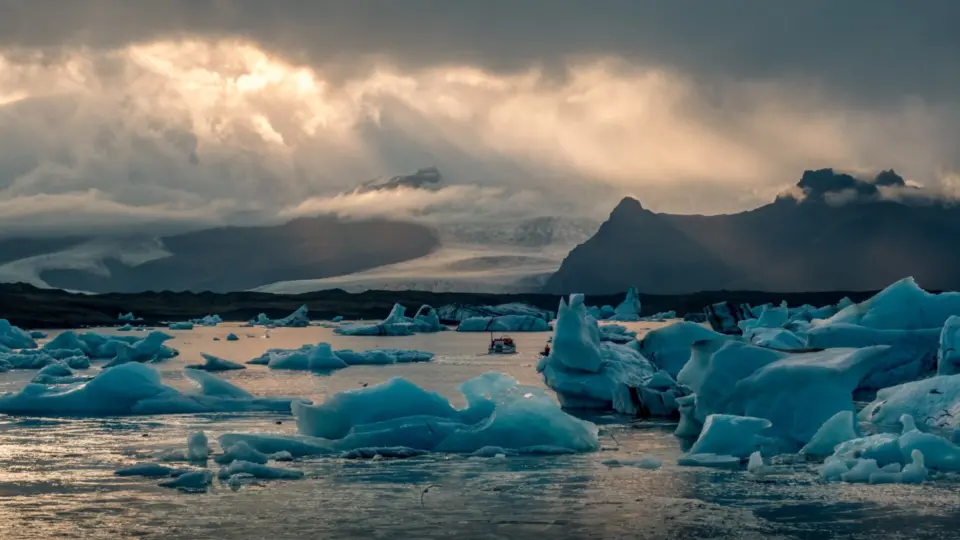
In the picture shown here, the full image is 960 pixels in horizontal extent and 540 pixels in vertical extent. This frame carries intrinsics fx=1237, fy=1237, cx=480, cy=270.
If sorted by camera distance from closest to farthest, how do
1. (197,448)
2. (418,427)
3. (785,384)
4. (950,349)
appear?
(197,448)
(418,427)
(785,384)
(950,349)

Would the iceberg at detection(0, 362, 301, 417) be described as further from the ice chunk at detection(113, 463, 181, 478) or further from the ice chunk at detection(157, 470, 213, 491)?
the ice chunk at detection(157, 470, 213, 491)

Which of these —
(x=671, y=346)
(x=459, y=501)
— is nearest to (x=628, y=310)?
(x=671, y=346)

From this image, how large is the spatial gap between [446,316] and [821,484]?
260ft

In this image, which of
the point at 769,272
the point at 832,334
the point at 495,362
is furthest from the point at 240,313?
the point at 832,334

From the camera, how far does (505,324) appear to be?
78.2 metres

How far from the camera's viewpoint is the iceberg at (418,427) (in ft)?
61.5

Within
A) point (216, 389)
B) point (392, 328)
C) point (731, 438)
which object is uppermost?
point (392, 328)

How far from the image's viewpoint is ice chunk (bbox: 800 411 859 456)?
18250 millimetres

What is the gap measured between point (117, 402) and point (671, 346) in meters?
13.1

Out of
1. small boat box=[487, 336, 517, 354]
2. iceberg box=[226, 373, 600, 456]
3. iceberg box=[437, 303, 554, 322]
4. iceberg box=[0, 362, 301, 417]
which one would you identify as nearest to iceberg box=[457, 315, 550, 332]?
iceberg box=[437, 303, 554, 322]

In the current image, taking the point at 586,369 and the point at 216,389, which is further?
the point at 586,369

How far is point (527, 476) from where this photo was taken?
16.4m

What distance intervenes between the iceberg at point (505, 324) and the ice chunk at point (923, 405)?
5438 cm

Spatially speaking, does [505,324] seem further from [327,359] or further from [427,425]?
[427,425]
